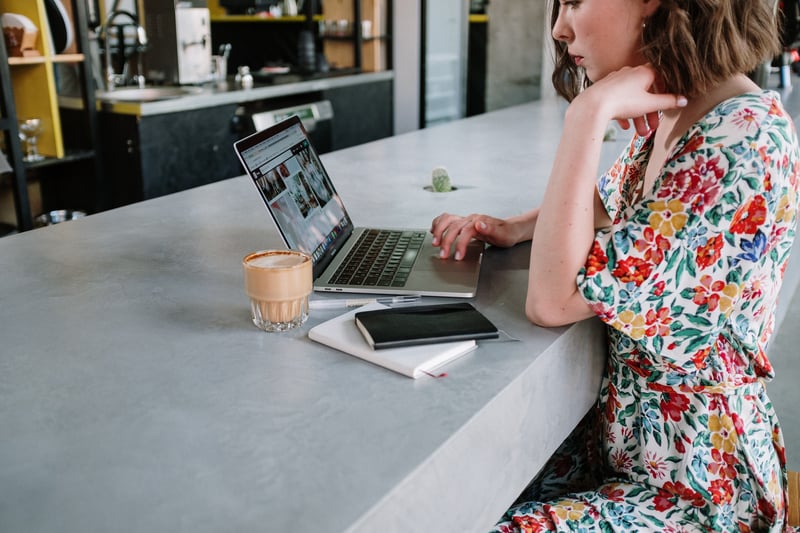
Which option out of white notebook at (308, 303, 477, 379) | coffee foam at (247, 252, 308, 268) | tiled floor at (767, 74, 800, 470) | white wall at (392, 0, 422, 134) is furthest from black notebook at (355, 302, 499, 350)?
white wall at (392, 0, 422, 134)

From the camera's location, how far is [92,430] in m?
0.75

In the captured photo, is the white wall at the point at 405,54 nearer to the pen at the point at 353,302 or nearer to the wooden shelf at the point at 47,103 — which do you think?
the wooden shelf at the point at 47,103

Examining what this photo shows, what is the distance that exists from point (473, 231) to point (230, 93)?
2622 mm

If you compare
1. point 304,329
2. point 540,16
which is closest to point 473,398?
point 304,329

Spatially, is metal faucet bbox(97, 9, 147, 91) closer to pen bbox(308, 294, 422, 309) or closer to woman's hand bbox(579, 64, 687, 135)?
pen bbox(308, 294, 422, 309)

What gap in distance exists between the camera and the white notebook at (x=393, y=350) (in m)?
0.88

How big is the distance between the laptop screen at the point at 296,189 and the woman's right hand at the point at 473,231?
18cm

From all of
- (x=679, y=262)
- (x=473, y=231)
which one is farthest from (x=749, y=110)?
(x=473, y=231)

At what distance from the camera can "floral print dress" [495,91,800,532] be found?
0.94m

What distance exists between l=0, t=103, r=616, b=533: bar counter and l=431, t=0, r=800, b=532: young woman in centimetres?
9

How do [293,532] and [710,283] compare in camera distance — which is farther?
[710,283]

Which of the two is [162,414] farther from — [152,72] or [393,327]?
[152,72]

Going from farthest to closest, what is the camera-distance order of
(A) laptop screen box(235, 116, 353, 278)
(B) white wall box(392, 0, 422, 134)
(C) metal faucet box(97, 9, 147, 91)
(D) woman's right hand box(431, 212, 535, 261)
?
1. (B) white wall box(392, 0, 422, 134)
2. (C) metal faucet box(97, 9, 147, 91)
3. (D) woman's right hand box(431, 212, 535, 261)
4. (A) laptop screen box(235, 116, 353, 278)

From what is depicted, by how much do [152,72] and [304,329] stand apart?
3.42m
